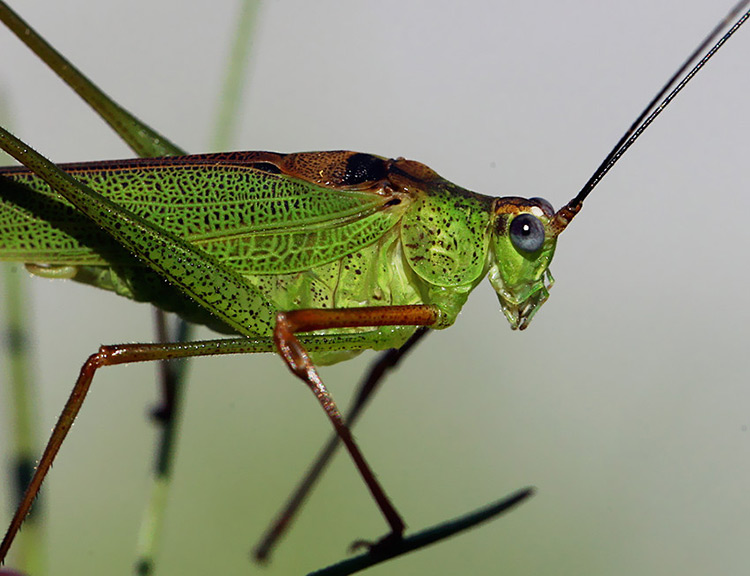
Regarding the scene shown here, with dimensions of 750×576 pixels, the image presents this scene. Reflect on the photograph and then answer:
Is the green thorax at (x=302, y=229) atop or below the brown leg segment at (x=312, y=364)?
atop

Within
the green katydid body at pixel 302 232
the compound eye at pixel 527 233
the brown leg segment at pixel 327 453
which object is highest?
the green katydid body at pixel 302 232

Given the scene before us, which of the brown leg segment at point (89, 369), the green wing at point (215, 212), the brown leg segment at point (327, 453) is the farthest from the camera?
the brown leg segment at point (327, 453)

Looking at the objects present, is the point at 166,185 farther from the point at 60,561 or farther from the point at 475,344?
the point at 475,344

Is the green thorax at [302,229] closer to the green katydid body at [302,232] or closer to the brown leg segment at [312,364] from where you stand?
the green katydid body at [302,232]

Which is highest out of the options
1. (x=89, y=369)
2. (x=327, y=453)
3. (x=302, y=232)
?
(x=302, y=232)

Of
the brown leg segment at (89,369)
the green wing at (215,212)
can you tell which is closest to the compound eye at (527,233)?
the green wing at (215,212)

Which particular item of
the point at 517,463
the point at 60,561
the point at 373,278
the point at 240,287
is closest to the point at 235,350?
the point at 240,287

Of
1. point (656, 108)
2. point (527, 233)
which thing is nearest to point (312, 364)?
point (527, 233)

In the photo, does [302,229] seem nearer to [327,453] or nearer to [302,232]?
[302,232]

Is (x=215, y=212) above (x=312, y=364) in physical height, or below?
above
